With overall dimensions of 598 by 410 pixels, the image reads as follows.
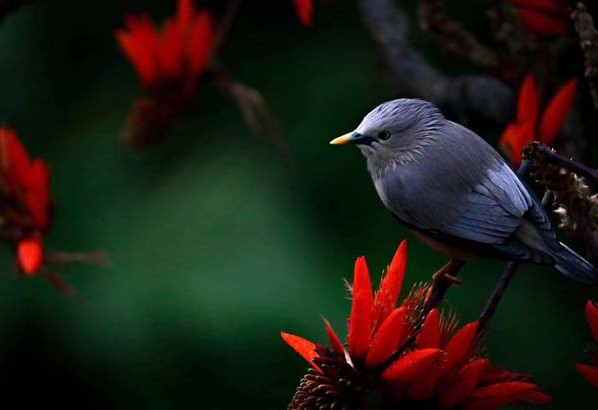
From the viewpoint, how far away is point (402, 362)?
49cm

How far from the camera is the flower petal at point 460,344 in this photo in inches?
19.5

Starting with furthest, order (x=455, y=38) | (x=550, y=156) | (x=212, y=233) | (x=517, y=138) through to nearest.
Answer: (x=212, y=233) → (x=455, y=38) → (x=517, y=138) → (x=550, y=156)

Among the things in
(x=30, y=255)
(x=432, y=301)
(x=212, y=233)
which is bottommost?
(x=212, y=233)

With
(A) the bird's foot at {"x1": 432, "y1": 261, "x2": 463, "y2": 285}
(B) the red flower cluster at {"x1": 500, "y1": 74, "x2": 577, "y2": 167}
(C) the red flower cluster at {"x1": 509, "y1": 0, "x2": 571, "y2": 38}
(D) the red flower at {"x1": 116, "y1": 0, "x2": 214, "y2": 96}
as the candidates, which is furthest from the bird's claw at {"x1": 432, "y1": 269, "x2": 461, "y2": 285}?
(D) the red flower at {"x1": 116, "y1": 0, "x2": 214, "y2": 96}

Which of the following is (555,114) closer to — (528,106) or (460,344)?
(528,106)

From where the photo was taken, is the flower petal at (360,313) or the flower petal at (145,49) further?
the flower petal at (145,49)

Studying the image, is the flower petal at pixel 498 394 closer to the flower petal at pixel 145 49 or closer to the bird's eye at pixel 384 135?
the bird's eye at pixel 384 135

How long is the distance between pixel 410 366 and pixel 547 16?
0.92 feet

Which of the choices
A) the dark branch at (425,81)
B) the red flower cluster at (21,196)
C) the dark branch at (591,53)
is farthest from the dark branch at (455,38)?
the red flower cluster at (21,196)

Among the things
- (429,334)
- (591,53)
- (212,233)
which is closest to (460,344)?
(429,334)

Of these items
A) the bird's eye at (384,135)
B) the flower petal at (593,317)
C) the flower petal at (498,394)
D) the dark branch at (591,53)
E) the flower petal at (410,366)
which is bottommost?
the flower petal at (498,394)

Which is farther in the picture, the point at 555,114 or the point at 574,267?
the point at 555,114

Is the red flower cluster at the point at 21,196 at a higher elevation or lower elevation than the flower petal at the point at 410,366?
lower

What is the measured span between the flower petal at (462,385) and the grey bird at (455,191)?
1.8 inches
